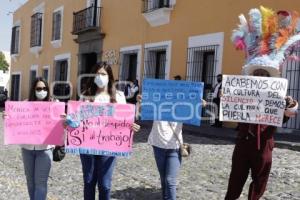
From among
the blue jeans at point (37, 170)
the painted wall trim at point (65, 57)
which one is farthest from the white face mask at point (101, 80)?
the painted wall trim at point (65, 57)

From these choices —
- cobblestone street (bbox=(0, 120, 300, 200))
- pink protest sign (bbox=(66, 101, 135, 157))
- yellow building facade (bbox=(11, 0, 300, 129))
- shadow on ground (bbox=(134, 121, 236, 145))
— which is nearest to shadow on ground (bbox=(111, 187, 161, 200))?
cobblestone street (bbox=(0, 120, 300, 200))

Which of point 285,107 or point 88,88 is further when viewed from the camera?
point 88,88

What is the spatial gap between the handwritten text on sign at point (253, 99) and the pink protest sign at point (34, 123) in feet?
4.98

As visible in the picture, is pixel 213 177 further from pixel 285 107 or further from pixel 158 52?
pixel 158 52

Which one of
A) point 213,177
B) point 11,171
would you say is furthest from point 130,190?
point 11,171

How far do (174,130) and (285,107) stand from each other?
1.05 metres

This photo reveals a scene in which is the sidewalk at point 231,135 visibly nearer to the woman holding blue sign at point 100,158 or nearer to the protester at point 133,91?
the protester at point 133,91

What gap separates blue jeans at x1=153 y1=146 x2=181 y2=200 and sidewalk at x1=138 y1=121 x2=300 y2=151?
4.58 m

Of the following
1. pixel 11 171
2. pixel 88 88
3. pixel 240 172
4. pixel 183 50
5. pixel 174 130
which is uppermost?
pixel 183 50

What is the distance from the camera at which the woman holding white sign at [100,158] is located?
15.2 ft

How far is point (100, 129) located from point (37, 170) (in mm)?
680

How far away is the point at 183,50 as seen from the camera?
45.5 ft

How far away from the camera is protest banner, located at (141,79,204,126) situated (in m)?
4.80

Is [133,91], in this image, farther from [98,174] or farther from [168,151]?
[98,174]
